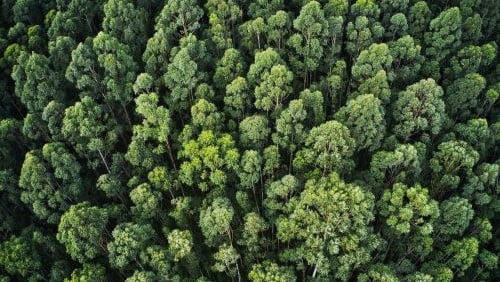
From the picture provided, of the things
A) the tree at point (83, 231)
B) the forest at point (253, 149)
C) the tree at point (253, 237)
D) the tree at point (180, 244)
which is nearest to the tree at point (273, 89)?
the forest at point (253, 149)

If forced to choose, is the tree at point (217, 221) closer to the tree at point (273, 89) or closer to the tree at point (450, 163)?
the tree at point (273, 89)

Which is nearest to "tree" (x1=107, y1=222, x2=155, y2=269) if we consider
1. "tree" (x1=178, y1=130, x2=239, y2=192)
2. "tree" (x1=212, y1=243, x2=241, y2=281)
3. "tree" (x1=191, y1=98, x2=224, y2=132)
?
"tree" (x1=212, y1=243, x2=241, y2=281)

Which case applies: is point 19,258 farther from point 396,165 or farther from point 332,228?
point 396,165

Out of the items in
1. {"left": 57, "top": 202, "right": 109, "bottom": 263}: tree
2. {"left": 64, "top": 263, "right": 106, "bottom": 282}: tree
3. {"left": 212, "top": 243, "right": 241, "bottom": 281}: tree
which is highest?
{"left": 57, "top": 202, "right": 109, "bottom": 263}: tree

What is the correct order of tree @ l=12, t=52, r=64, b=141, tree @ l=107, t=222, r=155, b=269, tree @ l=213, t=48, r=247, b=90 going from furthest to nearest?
1. tree @ l=213, t=48, r=247, b=90
2. tree @ l=12, t=52, r=64, b=141
3. tree @ l=107, t=222, r=155, b=269

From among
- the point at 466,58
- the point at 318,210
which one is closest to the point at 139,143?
the point at 318,210

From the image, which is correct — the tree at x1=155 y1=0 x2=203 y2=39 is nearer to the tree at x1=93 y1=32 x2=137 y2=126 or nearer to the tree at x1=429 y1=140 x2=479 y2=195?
the tree at x1=93 y1=32 x2=137 y2=126

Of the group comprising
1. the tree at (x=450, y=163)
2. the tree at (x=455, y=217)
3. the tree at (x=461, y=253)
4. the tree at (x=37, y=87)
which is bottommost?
the tree at (x=461, y=253)
